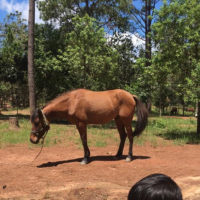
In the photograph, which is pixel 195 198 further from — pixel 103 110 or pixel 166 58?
pixel 166 58

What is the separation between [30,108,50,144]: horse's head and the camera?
5.46 meters

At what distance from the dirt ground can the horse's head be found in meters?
0.69

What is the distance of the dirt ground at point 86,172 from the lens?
3.94 metres

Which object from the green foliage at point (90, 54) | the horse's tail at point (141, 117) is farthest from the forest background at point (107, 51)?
the horse's tail at point (141, 117)

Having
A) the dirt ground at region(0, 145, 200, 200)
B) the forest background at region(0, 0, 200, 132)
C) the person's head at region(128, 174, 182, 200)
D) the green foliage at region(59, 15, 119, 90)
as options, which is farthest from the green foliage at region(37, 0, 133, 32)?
the person's head at region(128, 174, 182, 200)

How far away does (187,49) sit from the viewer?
9.21 m

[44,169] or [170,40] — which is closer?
[44,169]

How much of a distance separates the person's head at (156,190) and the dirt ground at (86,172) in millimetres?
2658

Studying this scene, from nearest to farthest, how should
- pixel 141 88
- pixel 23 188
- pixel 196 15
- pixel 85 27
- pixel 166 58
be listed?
pixel 23 188, pixel 196 15, pixel 166 58, pixel 85 27, pixel 141 88

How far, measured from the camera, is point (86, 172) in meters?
5.10

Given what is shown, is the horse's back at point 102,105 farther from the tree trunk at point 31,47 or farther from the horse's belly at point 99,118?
the tree trunk at point 31,47

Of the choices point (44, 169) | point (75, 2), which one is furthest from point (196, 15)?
point (75, 2)

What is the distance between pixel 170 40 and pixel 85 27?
14.0ft

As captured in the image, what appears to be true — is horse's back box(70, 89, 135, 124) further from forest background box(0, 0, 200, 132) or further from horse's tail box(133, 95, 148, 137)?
forest background box(0, 0, 200, 132)
